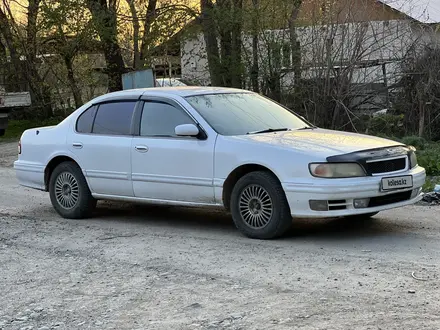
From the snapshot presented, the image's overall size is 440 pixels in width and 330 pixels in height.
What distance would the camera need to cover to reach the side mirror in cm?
768

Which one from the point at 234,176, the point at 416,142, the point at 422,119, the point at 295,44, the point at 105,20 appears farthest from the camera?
the point at 105,20

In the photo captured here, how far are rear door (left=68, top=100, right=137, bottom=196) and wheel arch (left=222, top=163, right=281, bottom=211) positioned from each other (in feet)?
4.30

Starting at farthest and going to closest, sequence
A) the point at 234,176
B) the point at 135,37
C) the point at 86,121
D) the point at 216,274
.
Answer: the point at 135,37, the point at 86,121, the point at 234,176, the point at 216,274

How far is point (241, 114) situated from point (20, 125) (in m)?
17.9

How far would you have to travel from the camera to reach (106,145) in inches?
336

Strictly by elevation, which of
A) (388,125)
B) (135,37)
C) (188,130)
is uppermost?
(135,37)

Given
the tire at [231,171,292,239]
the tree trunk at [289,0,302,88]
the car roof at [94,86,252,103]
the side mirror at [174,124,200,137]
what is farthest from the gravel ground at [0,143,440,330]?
the tree trunk at [289,0,302,88]

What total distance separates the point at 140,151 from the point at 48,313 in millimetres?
3137

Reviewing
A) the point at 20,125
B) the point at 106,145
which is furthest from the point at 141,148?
the point at 20,125

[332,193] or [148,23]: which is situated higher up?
[148,23]

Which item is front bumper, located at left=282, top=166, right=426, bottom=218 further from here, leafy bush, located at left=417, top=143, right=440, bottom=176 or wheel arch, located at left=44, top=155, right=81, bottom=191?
Result: leafy bush, located at left=417, top=143, right=440, bottom=176

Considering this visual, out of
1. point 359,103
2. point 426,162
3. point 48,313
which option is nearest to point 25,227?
point 48,313

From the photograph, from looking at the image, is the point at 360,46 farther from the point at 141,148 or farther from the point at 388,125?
the point at 141,148

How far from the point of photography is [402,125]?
1451cm
